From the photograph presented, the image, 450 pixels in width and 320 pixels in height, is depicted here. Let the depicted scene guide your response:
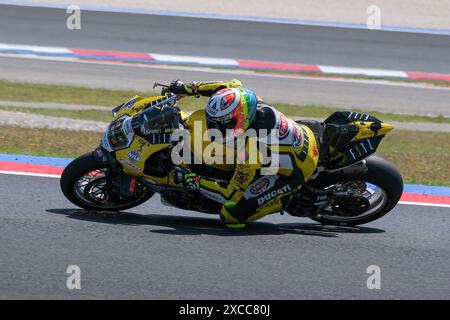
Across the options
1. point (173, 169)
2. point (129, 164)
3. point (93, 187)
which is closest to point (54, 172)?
point (93, 187)

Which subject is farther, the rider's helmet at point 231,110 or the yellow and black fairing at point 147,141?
the yellow and black fairing at point 147,141

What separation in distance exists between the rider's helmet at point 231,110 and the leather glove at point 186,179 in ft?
1.42

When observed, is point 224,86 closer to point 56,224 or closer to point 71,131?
point 56,224

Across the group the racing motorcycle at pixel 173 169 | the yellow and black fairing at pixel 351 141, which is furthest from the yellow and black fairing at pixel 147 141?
the yellow and black fairing at pixel 351 141

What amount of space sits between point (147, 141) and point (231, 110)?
773 millimetres

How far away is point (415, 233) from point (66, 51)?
12.1m

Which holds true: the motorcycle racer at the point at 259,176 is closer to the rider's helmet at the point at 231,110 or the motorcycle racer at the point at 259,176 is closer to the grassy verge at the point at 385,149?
the rider's helmet at the point at 231,110

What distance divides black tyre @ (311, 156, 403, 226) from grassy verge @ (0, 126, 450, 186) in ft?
8.27

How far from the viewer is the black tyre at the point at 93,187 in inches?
285

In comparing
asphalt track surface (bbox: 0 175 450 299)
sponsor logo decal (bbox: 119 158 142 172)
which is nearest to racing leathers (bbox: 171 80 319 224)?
asphalt track surface (bbox: 0 175 450 299)

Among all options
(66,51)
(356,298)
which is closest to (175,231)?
(356,298)

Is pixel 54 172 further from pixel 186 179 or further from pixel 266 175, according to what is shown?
pixel 266 175

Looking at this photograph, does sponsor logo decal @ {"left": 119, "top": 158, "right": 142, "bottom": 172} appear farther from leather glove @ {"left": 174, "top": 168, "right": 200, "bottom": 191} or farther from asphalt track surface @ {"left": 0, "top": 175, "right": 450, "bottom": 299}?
asphalt track surface @ {"left": 0, "top": 175, "right": 450, "bottom": 299}

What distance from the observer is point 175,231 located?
7.16 meters
